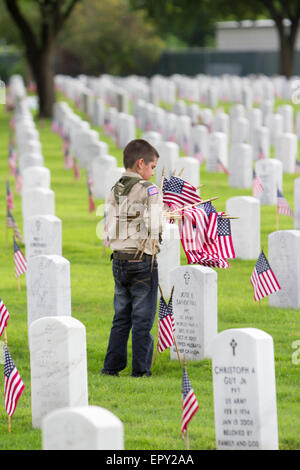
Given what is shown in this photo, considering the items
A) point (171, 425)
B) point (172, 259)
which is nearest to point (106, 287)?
point (172, 259)

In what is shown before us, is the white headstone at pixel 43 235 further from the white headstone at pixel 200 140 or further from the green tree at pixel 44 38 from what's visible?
the green tree at pixel 44 38

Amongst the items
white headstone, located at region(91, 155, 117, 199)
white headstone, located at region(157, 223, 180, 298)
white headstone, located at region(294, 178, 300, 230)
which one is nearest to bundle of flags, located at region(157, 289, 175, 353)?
white headstone, located at region(157, 223, 180, 298)

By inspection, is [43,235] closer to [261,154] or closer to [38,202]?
[38,202]

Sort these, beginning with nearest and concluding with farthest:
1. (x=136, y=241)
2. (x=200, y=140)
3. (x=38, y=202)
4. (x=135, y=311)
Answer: (x=136, y=241) → (x=135, y=311) → (x=38, y=202) → (x=200, y=140)

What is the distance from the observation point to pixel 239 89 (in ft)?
135

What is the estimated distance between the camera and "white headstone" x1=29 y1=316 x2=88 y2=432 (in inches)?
254

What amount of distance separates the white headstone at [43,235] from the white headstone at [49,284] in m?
2.19

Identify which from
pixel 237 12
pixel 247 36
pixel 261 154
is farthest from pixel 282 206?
pixel 247 36

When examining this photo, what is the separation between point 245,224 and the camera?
12.4 meters

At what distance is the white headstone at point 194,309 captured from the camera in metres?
8.14

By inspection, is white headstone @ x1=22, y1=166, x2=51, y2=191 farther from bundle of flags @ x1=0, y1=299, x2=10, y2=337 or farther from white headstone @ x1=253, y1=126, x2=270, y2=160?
bundle of flags @ x1=0, y1=299, x2=10, y2=337

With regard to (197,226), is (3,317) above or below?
below

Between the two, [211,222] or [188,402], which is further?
[211,222]

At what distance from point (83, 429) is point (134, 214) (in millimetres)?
2895
